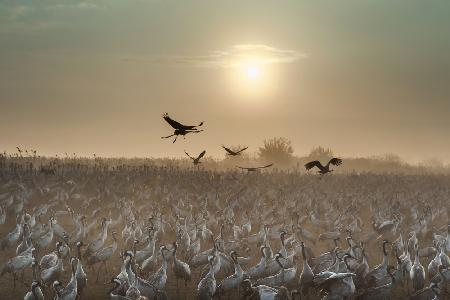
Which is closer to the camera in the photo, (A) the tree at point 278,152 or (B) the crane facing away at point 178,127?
(B) the crane facing away at point 178,127

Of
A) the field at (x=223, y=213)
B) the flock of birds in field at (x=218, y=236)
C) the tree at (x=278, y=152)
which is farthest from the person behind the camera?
the tree at (x=278, y=152)

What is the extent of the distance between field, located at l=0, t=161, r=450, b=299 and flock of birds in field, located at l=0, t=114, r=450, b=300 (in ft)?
0.25

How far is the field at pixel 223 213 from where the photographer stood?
19.7m

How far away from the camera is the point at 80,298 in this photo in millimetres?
16000

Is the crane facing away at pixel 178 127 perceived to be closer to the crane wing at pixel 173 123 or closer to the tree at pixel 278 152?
the crane wing at pixel 173 123

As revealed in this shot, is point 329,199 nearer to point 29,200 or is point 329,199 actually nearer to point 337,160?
point 337,160

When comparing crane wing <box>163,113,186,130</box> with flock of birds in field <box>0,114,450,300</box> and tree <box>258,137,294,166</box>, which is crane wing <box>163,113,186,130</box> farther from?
tree <box>258,137,294,166</box>

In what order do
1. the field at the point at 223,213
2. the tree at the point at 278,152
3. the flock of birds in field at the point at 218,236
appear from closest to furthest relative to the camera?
the flock of birds in field at the point at 218,236 → the field at the point at 223,213 → the tree at the point at 278,152

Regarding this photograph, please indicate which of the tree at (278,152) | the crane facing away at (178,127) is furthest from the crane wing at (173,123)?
the tree at (278,152)

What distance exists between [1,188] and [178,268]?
18342mm

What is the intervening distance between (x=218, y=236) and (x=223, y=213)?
593cm

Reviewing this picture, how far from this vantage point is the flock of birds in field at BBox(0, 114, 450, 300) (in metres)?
15.5

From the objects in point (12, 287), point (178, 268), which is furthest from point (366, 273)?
point (12, 287)

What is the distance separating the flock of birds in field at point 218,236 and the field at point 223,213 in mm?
76
